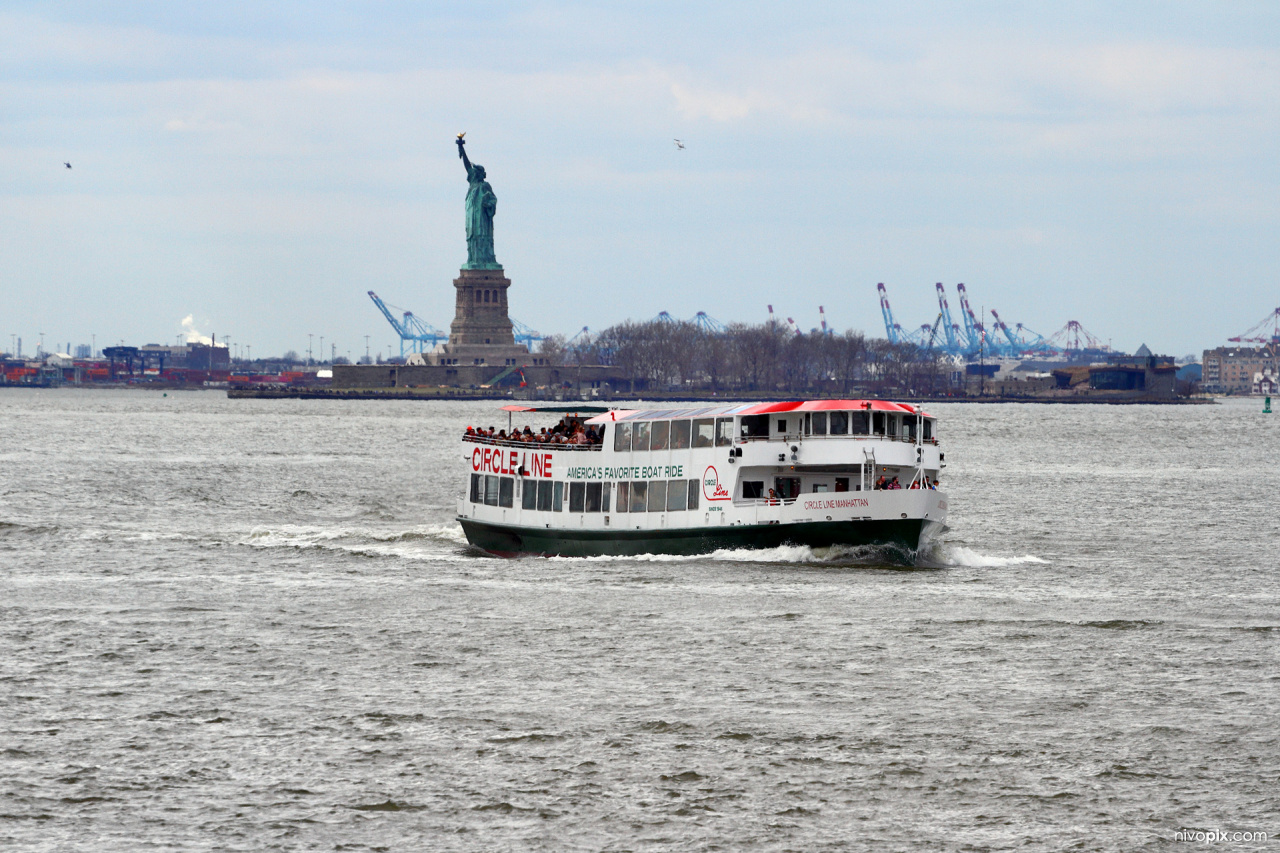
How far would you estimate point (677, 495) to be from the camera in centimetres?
5072

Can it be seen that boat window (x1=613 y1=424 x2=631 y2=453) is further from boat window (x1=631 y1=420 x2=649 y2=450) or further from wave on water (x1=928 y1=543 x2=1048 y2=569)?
wave on water (x1=928 y1=543 x2=1048 y2=569)

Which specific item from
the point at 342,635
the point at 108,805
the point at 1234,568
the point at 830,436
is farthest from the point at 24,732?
the point at 1234,568

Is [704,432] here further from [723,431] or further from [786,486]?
[786,486]

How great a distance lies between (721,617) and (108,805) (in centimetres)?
1797

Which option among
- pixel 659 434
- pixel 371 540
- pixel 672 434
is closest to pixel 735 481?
pixel 672 434

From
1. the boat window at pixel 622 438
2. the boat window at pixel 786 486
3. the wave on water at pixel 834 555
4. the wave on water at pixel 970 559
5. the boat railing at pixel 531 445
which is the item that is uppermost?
the boat window at pixel 622 438

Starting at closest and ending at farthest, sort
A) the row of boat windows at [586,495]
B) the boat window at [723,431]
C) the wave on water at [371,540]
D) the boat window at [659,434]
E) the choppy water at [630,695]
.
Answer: the choppy water at [630,695] → the boat window at [723,431] → the row of boat windows at [586,495] → the boat window at [659,434] → the wave on water at [371,540]

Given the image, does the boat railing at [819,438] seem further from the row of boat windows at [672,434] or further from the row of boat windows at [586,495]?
the row of boat windows at [586,495]

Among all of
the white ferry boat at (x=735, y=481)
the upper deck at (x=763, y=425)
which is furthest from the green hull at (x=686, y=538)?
the upper deck at (x=763, y=425)

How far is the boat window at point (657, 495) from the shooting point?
5103 centimetres

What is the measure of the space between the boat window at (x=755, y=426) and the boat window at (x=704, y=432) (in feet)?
3.11

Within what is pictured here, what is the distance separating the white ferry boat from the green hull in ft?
0.14

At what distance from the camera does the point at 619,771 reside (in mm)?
26641

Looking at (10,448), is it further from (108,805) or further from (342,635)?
(108,805)
